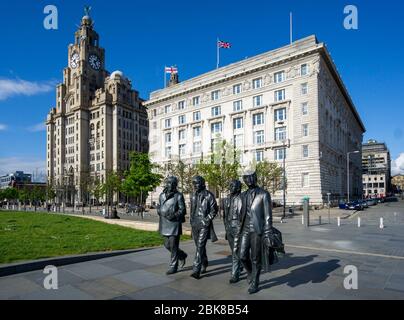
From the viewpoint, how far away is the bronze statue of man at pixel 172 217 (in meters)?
7.76

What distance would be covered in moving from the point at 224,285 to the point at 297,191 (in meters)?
46.2

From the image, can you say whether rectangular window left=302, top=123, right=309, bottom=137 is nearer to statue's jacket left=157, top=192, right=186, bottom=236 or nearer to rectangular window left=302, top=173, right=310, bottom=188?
rectangular window left=302, top=173, right=310, bottom=188

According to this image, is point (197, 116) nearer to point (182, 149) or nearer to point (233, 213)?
point (182, 149)

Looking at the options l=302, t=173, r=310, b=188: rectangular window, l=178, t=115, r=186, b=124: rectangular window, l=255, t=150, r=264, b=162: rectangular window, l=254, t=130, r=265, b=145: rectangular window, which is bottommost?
l=302, t=173, r=310, b=188: rectangular window

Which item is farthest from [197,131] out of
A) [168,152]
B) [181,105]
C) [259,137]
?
[259,137]

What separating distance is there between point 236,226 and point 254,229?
0.94 metres

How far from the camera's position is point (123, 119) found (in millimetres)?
100812

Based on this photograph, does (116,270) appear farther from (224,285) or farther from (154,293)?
(224,285)

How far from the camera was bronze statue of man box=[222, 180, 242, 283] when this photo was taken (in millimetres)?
6951

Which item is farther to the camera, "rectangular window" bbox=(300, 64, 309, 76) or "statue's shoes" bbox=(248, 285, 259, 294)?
"rectangular window" bbox=(300, 64, 309, 76)

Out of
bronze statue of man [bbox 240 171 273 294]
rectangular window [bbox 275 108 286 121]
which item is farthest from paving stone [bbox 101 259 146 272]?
rectangular window [bbox 275 108 286 121]

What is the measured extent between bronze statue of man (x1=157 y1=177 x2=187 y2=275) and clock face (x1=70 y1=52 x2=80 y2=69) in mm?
109861

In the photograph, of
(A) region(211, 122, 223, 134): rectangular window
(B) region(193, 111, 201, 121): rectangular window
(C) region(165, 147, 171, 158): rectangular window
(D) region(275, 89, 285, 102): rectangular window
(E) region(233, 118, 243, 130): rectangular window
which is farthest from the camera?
(C) region(165, 147, 171, 158): rectangular window
